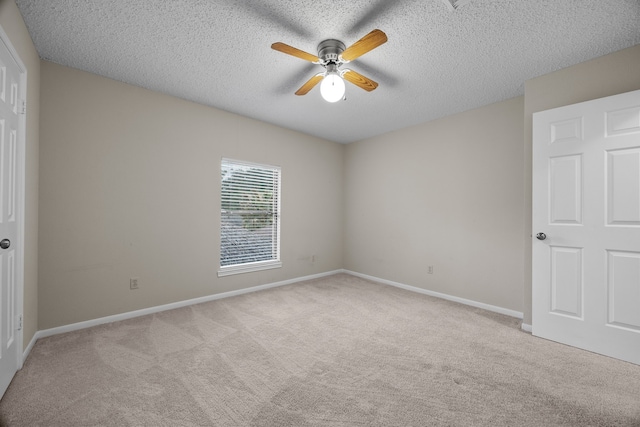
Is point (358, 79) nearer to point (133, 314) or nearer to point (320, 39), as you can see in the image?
point (320, 39)

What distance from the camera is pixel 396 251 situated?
4.35m

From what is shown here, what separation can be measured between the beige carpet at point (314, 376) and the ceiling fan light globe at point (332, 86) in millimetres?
2107

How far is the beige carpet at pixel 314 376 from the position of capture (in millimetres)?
1537

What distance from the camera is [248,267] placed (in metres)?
3.91

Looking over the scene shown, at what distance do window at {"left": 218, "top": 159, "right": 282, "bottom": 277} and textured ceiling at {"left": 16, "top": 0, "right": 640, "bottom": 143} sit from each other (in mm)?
1159

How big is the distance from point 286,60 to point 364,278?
362 centimetres

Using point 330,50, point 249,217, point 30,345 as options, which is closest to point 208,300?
point 249,217

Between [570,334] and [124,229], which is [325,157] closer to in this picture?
[124,229]

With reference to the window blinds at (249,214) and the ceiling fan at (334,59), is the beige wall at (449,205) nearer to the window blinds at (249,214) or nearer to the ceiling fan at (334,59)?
the window blinds at (249,214)

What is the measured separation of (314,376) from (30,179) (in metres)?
2.75

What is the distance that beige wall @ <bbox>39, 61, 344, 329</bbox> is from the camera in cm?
251

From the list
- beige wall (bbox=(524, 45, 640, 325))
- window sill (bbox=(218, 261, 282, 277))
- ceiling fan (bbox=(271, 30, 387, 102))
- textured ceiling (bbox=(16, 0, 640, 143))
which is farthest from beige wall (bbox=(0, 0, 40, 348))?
beige wall (bbox=(524, 45, 640, 325))

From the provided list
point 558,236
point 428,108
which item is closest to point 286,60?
point 428,108

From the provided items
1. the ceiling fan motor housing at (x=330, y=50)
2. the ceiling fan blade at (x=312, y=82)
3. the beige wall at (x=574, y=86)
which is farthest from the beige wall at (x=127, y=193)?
the beige wall at (x=574, y=86)
